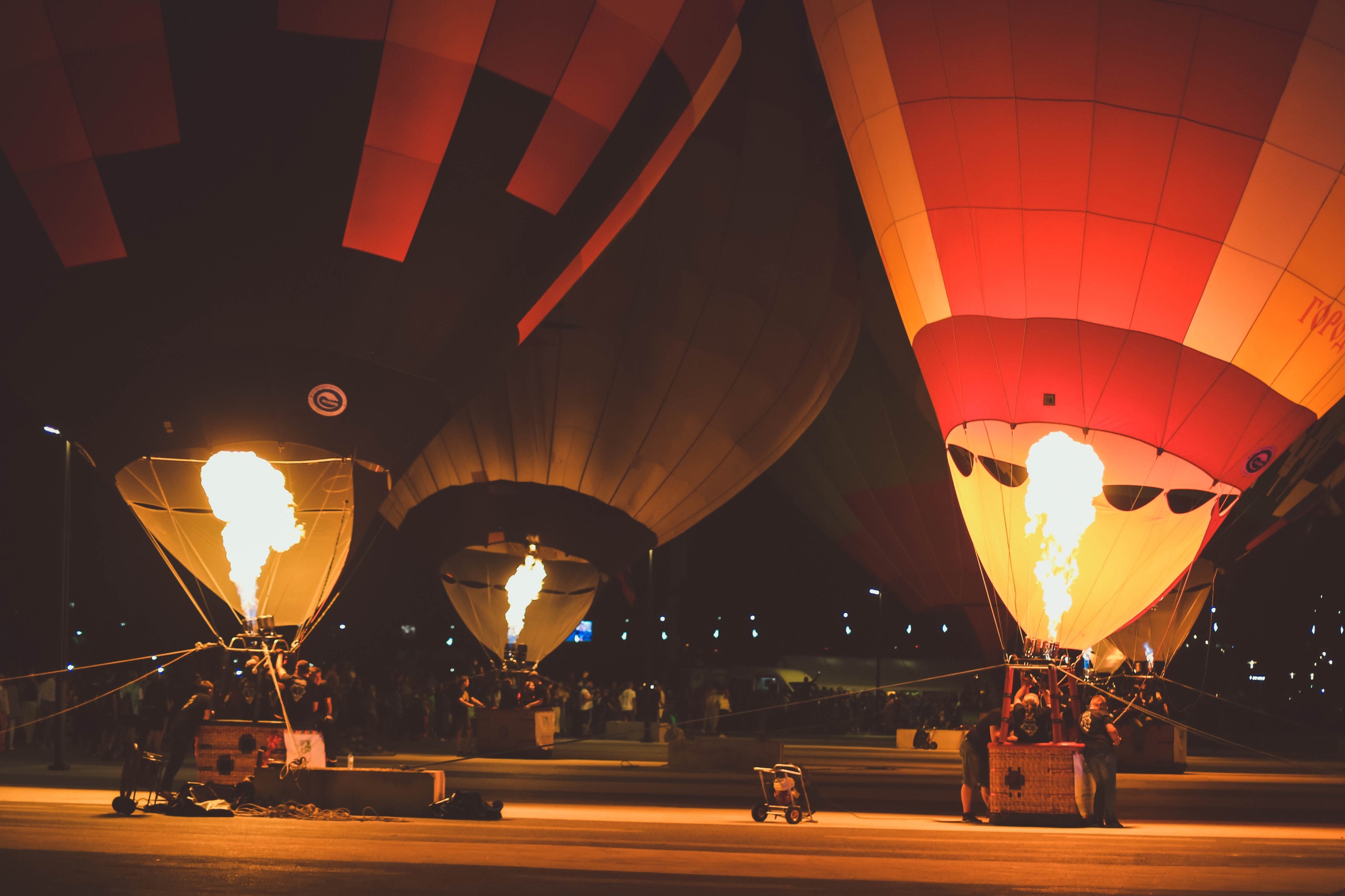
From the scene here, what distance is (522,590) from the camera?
19.4m

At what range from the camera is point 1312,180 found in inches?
449

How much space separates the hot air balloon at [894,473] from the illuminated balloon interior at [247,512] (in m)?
A: 12.5

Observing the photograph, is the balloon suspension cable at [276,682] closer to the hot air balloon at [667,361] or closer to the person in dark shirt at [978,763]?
the person in dark shirt at [978,763]

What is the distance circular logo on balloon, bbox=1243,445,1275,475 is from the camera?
12.2 m

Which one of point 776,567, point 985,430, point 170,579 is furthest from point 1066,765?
point 776,567

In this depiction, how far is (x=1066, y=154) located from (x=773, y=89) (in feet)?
26.7

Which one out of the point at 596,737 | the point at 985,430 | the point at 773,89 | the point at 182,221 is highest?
the point at 773,89

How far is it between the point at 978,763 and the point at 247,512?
235 inches

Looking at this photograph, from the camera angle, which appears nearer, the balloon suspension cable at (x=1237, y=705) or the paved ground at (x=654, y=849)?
the paved ground at (x=654, y=849)

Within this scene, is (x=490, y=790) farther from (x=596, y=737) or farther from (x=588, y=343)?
(x=596, y=737)

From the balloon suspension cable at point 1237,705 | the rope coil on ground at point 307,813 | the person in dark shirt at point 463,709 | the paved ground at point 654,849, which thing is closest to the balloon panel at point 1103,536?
the balloon suspension cable at point 1237,705

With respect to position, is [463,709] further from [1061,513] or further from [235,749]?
[1061,513]

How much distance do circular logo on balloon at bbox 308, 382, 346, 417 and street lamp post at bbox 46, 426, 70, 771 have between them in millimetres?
4019

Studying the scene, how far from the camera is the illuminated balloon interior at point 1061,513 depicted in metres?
11.3
